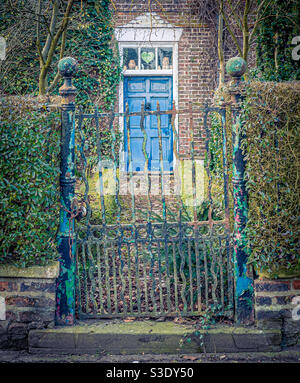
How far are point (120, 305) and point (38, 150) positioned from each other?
176 cm

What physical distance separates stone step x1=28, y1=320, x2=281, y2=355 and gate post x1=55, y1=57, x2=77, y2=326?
0.18 m

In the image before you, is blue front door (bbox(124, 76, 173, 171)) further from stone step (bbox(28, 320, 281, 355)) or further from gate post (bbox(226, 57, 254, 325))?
stone step (bbox(28, 320, 281, 355))

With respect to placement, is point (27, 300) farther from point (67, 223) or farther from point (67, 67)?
point (67, 67)

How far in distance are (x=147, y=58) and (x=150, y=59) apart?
3.1 inches

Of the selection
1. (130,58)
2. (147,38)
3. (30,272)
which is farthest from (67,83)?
(130,58)

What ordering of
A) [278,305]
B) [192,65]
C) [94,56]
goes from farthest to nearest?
[192,65], [94,56], [278,305]

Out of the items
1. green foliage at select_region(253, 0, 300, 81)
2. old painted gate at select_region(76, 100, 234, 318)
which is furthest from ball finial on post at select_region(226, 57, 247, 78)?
green foliage at select_region(253, 0, 300, 81)

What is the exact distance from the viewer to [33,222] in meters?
3.16

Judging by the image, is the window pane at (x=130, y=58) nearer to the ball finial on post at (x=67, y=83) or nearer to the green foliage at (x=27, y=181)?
the ball finial on post at (x=67, y=83)

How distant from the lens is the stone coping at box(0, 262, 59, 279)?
3.20m

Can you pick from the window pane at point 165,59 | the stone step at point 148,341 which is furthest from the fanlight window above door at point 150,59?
the stone step at point 148,341

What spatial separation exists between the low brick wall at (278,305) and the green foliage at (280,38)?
11.4 feet

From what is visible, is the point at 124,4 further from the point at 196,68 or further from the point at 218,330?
the point at 218,330

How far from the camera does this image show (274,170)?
3092mm
